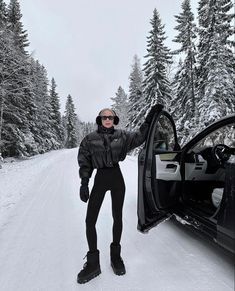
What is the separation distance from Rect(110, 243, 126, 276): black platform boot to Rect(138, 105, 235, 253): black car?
1.42ft

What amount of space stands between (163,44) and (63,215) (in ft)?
71.1

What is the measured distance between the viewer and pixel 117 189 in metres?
3.45

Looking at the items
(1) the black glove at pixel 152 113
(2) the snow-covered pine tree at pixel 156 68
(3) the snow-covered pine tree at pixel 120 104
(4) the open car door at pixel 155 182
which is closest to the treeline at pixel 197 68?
(2) the snow-covered pine tree at pixel 156 68

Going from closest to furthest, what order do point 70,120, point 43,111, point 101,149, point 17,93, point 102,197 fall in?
point 101,149 < point 102,197 < point 17,93 < point 43,111 < point 70,120

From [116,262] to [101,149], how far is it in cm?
137

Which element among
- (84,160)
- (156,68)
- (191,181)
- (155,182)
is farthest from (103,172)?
(156,68)

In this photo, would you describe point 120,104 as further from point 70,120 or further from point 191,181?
point 191,181

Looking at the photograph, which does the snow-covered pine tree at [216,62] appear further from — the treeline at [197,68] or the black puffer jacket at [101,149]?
the black puffer jacket at [101,149]

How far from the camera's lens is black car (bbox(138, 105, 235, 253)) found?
2.95m

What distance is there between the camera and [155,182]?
372 centimetres

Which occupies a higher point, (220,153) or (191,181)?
(220,153)

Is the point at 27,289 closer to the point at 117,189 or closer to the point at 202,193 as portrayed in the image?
the point at 117,189

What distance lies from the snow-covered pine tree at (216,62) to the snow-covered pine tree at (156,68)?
136 inches

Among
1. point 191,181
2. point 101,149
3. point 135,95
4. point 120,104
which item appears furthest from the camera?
point 120,104
